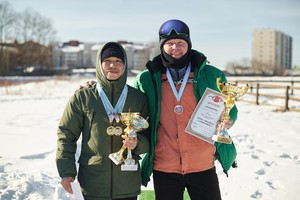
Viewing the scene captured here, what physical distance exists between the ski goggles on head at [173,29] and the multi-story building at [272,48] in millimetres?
139451

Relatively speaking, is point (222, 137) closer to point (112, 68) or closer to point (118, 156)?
point (118, 156)

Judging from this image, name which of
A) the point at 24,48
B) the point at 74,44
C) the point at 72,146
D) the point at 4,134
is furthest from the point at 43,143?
the point at 74,44

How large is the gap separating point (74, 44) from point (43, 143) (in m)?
134

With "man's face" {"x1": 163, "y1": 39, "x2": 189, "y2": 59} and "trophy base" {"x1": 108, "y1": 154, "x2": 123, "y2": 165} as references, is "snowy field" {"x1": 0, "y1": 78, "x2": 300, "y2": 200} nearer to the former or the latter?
"trophy base" {"x1": 108, "y1": 154, "x2": 123, "y2": 165}

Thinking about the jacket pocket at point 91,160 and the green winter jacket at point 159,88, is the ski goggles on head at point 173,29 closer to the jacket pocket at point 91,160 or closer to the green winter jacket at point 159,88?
the green winter jacket at point 159,88

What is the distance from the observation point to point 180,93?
2.47 m

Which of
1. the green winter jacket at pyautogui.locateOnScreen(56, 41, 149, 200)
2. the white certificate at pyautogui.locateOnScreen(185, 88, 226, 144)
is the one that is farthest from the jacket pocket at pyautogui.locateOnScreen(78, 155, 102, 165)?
the white certificate at pyautogui.locateOnScreen(185, 88, 226, 144)

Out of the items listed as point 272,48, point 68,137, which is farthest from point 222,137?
point 272,48

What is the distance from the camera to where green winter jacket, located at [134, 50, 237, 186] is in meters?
2.48

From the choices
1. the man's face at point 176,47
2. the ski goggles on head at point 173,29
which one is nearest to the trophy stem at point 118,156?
the man's face at point 176,47

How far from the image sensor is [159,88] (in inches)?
98.5

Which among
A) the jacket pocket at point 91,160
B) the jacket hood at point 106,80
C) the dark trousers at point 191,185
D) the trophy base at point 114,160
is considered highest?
the jacket hood at point 106,80

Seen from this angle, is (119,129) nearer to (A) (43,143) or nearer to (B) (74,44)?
(A) (43,143)

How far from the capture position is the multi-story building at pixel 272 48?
136125mm
